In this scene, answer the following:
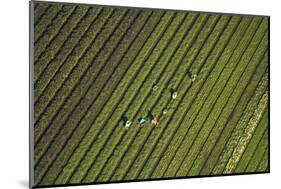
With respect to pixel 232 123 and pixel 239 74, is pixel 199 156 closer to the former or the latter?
pixel 232 123

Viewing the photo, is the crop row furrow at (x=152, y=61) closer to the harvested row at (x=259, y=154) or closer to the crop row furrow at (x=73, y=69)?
the crop row furrow at (x=73, y=69)

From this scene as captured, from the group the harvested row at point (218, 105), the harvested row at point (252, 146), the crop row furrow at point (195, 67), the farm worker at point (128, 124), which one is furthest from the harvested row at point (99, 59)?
the harvested row at point (252, 146)

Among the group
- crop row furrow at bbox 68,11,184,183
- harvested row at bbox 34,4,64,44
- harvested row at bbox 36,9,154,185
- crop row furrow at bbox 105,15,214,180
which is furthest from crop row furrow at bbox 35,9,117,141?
crop row furrow at bbox 105,15,214,180

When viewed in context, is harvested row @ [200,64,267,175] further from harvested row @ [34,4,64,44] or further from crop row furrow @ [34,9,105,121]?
harvested row @ [34,4,64,44]

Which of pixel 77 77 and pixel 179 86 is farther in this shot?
pixel 179 86

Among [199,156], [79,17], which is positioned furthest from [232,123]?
[79,17]

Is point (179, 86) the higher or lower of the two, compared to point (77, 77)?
higher

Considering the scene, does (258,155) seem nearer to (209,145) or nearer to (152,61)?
(209,145)
